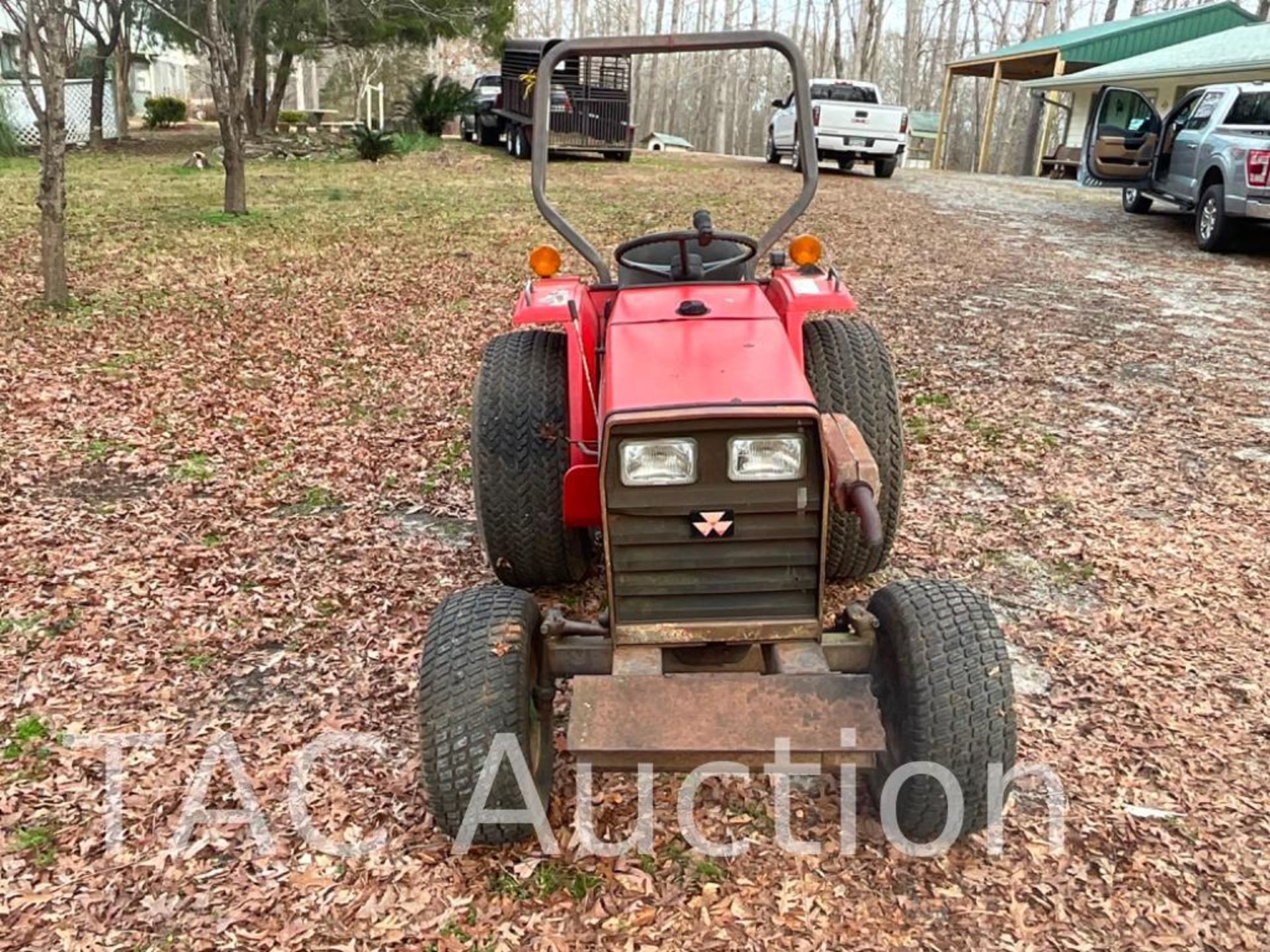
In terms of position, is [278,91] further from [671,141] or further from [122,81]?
[671,141]

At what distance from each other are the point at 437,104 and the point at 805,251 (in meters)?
22.2

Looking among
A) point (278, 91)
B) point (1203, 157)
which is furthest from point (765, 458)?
point (278, 91)

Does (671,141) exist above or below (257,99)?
above

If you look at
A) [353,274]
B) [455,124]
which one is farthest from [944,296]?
[455,124]

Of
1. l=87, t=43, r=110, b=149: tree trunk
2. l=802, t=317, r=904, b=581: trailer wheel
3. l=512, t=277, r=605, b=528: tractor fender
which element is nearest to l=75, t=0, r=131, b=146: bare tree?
l=87, t=43, r=110, b=149: tree trunk

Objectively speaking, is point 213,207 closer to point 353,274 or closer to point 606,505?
point 353,274

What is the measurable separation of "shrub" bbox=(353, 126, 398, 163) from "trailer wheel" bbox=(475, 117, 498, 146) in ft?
15.4

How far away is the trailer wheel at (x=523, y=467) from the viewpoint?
3346mm

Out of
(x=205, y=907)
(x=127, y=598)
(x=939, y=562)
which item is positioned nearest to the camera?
(x=205, y=907)

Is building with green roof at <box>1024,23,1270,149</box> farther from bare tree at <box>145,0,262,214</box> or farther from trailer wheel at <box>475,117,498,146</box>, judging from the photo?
bare tree at <box>145,0,262,214</box>

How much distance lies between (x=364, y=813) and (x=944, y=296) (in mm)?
7132

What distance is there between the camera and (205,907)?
7.96 feet

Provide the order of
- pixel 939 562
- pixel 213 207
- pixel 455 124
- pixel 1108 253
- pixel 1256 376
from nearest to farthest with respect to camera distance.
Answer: pixel 939 562 < pixel 1256 376 < pixel 1108 253 < pixel 213 207 < pixel 455 124

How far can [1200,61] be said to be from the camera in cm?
1834
